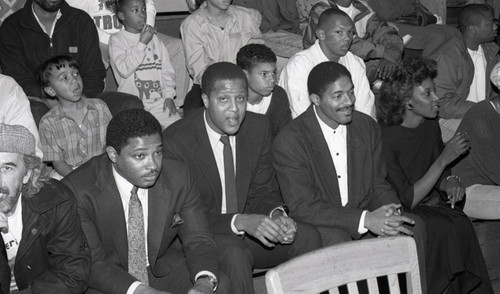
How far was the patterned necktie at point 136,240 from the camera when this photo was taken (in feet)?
9.91

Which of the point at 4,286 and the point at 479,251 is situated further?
the point at 479,251

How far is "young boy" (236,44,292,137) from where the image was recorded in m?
4.36

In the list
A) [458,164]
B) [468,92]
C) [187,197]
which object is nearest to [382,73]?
[468,92]

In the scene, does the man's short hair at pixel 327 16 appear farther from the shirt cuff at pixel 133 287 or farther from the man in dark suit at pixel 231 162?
the shirt cuff at pixel 133 287

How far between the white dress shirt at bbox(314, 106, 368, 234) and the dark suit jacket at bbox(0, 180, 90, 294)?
1464mm

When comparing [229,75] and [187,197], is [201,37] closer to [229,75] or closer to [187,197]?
[229,75]

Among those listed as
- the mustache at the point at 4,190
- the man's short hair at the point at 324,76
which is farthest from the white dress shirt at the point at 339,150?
the mustache at the point at 4,190

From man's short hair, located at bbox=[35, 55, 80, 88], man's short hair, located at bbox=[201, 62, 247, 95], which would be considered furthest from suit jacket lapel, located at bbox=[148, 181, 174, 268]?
man's short hair, located at bbox=[35, 55, 80, 88]

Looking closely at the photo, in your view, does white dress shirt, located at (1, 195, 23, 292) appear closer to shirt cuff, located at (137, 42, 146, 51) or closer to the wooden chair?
the wooden chair

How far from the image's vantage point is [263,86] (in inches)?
171

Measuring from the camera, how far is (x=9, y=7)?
16.3 ft

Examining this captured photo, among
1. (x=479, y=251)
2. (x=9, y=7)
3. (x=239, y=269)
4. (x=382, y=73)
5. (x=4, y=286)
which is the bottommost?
(x=479, y=251)

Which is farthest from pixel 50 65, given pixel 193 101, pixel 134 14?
pixel 193 101

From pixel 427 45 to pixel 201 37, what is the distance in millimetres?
2119
